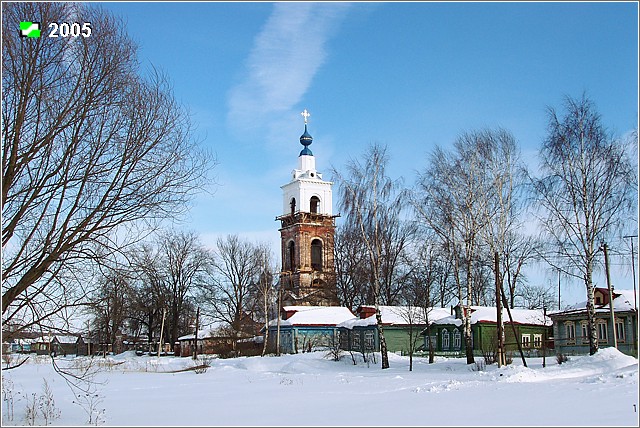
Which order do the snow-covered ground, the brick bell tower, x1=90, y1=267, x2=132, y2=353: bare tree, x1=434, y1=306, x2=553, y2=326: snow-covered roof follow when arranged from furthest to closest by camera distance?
the brick bell tower
x1=434, y1=306, x2=553, y2=326: snow-covered roof
the snow-covered ground
x1=90, y1=267, x2=132, y2=353: bare tree

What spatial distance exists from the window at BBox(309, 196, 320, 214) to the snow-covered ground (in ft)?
125

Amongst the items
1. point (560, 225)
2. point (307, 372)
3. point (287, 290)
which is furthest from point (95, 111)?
point (287, 290)

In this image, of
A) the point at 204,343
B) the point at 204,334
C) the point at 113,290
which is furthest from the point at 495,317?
the point at 113,290

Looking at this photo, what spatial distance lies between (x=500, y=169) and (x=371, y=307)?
20.4 meters

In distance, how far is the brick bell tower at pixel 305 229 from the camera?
2438 inches

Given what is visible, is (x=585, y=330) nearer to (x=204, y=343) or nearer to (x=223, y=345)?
(x=223, y=345)

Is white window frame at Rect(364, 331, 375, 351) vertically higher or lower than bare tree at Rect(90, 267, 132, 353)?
lower

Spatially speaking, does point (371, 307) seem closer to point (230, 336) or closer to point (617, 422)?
point (230, 336)

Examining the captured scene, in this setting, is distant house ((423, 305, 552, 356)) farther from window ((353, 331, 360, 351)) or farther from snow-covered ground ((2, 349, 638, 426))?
snow-covered ground ((2, 349, 638, 426))

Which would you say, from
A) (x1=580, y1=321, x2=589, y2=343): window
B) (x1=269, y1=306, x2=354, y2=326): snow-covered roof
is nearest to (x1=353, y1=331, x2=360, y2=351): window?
(x1=269, y1=306, x2=354, y2=326): snow-covered roof

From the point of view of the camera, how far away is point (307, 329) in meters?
48.7

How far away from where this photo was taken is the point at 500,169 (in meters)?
28.1

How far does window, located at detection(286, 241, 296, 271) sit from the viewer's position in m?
65.2

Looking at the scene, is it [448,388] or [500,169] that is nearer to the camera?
[448,388]
